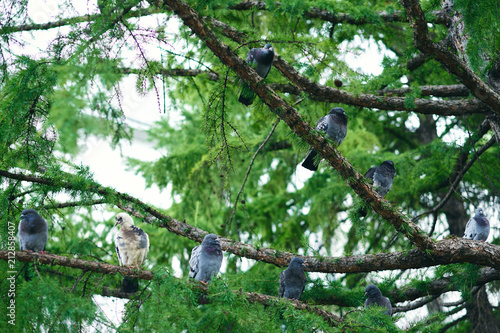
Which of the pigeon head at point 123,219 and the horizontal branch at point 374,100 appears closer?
the horizontal branch at point 374,100

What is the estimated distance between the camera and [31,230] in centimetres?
419

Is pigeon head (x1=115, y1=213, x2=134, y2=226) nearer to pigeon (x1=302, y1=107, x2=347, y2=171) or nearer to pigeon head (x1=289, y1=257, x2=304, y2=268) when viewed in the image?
pigeon head (x1=289, y1=257, x2=304, y2=268)

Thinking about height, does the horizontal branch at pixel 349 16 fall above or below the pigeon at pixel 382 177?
above

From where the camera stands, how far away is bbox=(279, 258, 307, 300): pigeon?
4328mm

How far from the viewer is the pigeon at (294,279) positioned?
4.33 m

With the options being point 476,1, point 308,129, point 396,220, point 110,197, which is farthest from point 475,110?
point 110,197

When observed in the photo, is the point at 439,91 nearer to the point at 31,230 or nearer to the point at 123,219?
the point at 123,219

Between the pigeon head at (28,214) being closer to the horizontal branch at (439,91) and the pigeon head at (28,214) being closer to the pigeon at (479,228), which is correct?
the horizontal branch at (439,91)

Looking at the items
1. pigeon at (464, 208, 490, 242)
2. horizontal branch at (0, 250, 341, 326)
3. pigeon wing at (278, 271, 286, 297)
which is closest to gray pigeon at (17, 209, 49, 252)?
horizontal branch at (0, 250, 341, 326)

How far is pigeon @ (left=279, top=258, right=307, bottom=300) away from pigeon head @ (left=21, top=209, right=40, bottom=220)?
2.40 metres

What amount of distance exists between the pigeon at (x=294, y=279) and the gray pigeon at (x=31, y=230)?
231cm

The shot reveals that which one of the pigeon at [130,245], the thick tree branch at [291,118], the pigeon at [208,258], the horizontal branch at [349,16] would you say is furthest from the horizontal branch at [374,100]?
the pigeon at [130,245]

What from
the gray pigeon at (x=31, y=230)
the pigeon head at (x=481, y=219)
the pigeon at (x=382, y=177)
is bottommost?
the gray pigeon at (x=31, y=230)

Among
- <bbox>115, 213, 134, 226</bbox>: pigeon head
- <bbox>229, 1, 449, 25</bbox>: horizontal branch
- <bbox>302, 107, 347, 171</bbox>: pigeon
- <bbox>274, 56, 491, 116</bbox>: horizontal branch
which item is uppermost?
<bbox>229, 1, 449, 25</bbox>: horizontal branch
